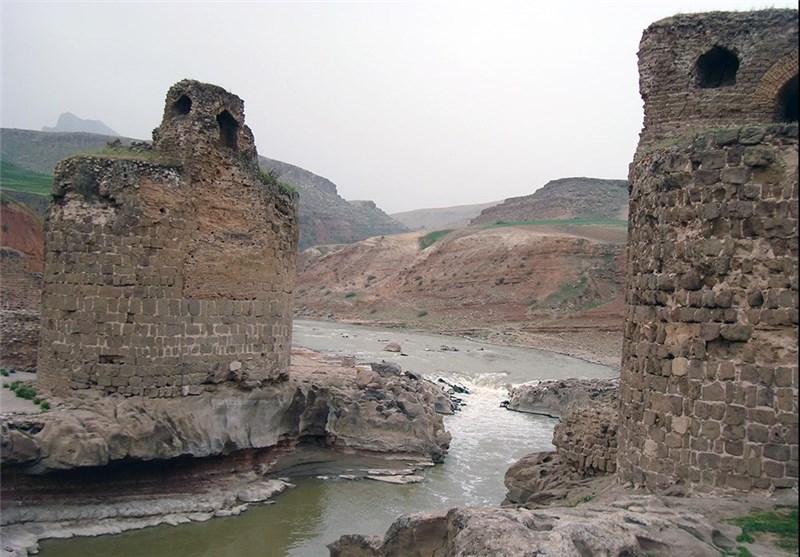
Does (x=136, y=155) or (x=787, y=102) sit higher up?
(x=787, y=102)

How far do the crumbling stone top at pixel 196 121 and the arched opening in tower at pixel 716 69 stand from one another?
26.8 feet

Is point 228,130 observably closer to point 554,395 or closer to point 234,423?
point 234,423

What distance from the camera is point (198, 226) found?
12.4 m

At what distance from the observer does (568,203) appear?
86.8 metres

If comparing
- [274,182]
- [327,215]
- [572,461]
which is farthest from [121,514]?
[327,215]

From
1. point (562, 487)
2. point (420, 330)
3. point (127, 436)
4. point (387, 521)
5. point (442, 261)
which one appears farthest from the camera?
point (442, 261)

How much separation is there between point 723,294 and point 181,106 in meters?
9.98

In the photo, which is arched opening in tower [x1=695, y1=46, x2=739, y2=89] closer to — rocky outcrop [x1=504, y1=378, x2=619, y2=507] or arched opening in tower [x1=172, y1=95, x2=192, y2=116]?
rocky outcrop [x1=504, y1=378, x2=619, y2=507]

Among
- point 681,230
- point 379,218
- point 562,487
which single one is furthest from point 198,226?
point 379,218

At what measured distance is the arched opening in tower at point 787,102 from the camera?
23.4ft

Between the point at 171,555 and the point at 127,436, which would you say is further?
the point at 127,436

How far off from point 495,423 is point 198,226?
36.5 feet

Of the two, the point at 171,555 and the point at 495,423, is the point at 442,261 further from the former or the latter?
the point at 171,555

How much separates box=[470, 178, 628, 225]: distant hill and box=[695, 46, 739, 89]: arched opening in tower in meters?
75.9
